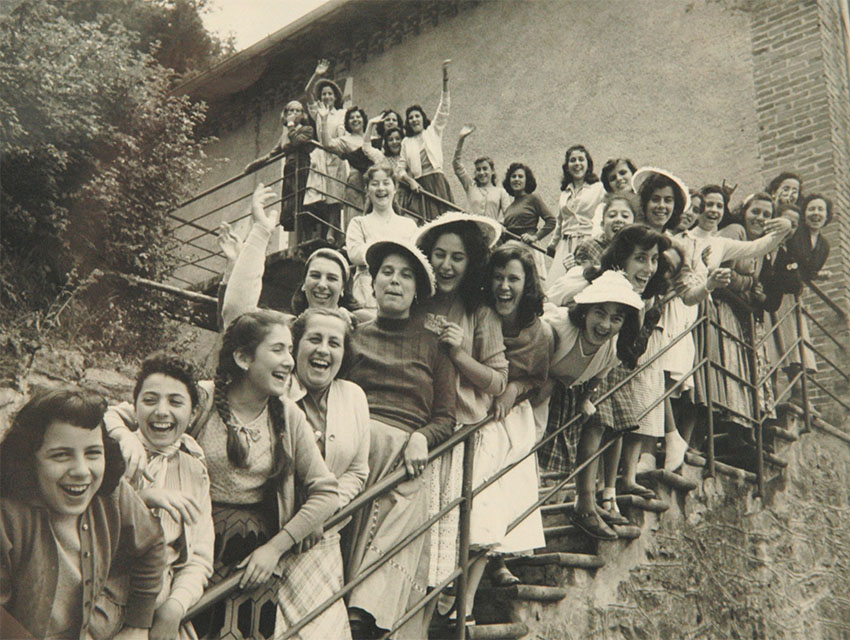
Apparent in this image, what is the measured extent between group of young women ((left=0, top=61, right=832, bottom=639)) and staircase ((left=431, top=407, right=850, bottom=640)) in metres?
0.16

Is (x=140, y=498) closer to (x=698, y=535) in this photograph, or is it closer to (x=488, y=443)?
(x=488, y=443)

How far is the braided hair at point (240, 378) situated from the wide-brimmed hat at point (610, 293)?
168 cm

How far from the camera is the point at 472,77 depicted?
1020 centimetres

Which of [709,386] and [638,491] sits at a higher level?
[709,386]

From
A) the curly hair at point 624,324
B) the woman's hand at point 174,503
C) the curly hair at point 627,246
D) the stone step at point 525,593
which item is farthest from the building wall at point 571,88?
the woman's hand at point 174,503

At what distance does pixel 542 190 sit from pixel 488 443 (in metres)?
5.43

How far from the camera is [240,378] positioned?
3402 mm

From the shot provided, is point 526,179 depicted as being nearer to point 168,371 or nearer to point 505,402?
point 505,402

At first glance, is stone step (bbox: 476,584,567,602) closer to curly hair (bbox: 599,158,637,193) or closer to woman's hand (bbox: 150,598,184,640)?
woman's hand (bbox: 150,598,184,640)

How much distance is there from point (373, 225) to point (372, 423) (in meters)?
1.80

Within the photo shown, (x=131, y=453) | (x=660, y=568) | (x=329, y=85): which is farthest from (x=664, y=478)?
(x=329, y=85)

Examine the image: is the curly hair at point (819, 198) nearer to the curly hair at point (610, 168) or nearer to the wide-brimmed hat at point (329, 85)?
the curly hair at point (610, 168)

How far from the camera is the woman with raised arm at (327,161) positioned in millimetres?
7855

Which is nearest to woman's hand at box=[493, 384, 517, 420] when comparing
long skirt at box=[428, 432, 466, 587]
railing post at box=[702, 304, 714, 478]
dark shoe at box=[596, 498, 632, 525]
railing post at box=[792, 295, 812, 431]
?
long skirt at box=[428, 432, 466, 587]
